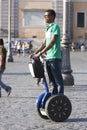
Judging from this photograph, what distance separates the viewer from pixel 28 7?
69.5 m

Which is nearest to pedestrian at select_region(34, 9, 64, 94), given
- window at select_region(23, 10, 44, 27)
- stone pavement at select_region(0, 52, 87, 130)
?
stone pavement at select_region(0, 52, 87, 130)

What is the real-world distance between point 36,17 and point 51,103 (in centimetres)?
5930

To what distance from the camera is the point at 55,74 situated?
1025 centimetres

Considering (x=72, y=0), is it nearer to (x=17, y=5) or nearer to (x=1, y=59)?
(x=17, y=5)

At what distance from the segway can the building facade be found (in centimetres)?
5808

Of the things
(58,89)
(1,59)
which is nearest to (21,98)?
(1,59)

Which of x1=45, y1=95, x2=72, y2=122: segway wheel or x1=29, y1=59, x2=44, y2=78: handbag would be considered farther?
x1=45, y1=95, x2=72, y2=122: segway wheel

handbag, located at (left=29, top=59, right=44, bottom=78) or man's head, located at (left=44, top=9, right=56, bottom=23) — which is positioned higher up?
man's head, located at (left=44, top=9, right=56, bottom=23)

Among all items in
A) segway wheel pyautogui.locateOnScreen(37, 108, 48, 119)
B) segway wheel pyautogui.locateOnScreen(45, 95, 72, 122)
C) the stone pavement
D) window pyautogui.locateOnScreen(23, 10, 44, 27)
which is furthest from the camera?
window pyautogui.locateOnScreen(23, 10, 44, 27)

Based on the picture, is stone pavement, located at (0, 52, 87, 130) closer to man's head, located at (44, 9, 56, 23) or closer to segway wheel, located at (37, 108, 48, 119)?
segway wheel, located at (37, 108, 48, 119)

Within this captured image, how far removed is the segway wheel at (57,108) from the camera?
10094 millimetres

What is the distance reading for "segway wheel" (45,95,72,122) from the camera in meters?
10.1

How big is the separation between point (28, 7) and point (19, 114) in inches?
2319

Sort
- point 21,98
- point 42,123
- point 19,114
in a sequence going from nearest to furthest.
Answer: point 42,123 < point 19,114 < point 21,98
